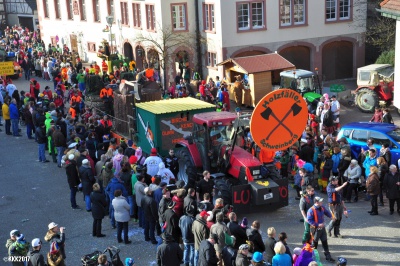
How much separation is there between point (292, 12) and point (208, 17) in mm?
4228

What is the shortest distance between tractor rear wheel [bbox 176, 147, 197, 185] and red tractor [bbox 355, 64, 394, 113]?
444 inches

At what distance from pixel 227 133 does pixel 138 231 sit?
11.0 ft

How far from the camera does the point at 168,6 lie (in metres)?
35.1

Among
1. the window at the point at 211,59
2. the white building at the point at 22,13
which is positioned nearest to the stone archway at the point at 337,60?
the window at the point at 211,59

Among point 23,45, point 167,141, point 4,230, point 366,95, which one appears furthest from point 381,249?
point 23,45

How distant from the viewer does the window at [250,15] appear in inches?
1313

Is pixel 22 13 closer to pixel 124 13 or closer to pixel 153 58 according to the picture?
pixel 124 13

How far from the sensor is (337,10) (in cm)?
3478

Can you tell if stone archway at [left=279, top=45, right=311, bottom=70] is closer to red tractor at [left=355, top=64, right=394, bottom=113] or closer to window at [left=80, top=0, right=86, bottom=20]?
red tractor at [left=355, top=64, right=394, bottom=113]

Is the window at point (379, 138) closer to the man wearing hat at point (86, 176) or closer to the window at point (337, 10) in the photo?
the man wearing hat at point (86, 176)

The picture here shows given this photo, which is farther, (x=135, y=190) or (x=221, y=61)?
(x=221, y=61)

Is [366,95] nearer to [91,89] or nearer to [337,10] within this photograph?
[337,10]

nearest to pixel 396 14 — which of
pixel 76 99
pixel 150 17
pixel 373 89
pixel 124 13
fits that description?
pixel 373 89

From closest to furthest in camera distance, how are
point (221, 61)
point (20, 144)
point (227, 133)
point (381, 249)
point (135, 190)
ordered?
point (381, 249), point (135, 190), point (227, 133), point (20, 144), point (221, 61)
